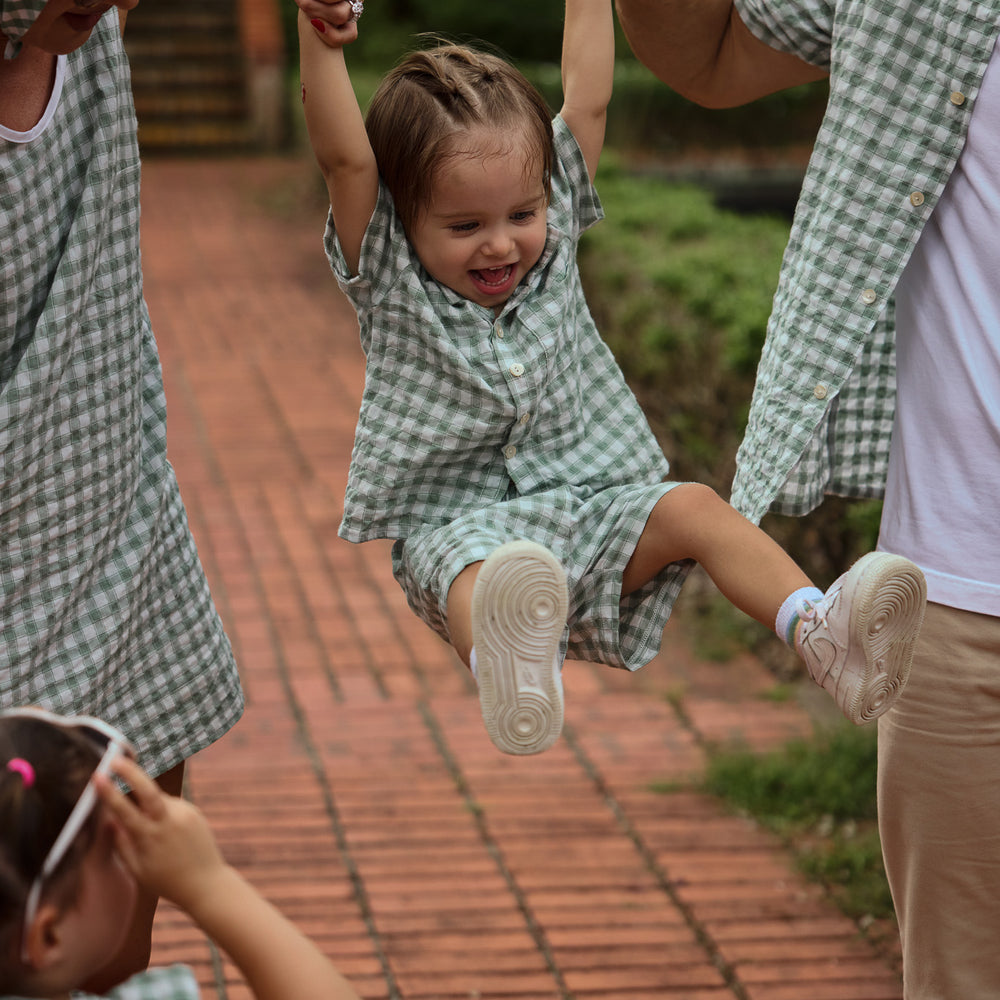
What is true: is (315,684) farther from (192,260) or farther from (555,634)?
(192,260)

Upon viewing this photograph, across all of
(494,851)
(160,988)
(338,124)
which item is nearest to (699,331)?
(494,851)

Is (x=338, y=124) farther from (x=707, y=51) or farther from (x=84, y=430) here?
(x=707, y=51)

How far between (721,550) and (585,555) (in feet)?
0.72

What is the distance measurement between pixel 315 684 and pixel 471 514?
10.7 ft

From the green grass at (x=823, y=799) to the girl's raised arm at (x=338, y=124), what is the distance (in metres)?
2.68

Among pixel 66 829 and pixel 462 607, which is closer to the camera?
pixel 66 829

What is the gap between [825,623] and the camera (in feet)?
6.72

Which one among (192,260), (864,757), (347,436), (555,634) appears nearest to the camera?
(555,634)

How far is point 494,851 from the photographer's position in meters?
4.38

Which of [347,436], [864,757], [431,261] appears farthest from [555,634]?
[347,436]

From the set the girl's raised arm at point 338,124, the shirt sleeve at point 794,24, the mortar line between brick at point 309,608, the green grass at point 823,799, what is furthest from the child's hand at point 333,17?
the mortar line between brick at point 309,608

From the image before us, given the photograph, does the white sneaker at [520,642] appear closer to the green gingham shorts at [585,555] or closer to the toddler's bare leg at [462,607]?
the toddler's bare leg at [462,607]

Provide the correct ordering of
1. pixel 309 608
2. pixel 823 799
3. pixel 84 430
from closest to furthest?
pixel 84 430 < pixel 823 799 < pixel 309 608

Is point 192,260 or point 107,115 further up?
point 107,115
